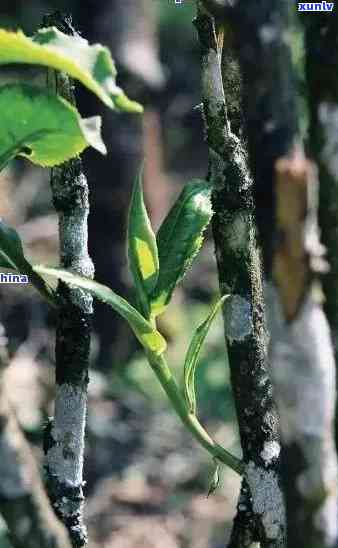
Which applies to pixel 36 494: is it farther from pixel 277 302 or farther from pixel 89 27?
pixel 89 27

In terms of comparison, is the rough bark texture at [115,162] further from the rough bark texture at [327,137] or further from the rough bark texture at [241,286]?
the rough bark texture at [327,137]

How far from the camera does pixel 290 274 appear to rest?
0.54 m

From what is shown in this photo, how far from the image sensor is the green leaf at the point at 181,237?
0.69m

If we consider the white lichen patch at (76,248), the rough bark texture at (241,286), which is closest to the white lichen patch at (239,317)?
the rough bark texture at (241,286)

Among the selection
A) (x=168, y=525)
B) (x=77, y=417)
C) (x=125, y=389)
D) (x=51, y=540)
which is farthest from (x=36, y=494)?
(x=125, y=389)

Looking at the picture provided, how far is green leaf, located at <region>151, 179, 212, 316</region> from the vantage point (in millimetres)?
691

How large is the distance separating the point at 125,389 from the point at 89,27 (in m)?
1.08

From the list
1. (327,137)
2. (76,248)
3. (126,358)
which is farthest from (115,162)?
(327,137)

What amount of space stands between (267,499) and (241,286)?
153 millimetres

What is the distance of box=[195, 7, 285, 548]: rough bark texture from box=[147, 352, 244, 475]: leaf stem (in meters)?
0.02

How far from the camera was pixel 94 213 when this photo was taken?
9.70 feet

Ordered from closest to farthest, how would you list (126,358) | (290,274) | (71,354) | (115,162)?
(290,274) < (71,354) < (126,358) < (115,162)

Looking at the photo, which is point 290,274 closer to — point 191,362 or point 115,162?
point 191,362

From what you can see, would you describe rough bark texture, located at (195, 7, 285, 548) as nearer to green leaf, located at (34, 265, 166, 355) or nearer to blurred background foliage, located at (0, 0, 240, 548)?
green leaf, located at (34, 265, 166, 355)
